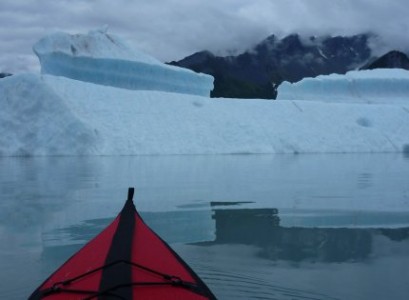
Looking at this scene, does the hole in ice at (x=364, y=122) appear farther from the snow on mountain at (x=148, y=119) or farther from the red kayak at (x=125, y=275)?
the red kayak at (x=125, y=275)

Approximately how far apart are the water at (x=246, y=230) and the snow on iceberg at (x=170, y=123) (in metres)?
9.70

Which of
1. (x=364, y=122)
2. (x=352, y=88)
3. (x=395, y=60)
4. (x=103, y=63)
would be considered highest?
(x=395, y=60)

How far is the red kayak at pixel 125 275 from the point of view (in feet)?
6.91

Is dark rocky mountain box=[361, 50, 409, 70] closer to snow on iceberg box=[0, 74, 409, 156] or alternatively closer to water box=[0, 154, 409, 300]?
snow on iceberg box=[0, 74, 409, 156]

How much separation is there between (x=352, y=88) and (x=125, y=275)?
2842cm

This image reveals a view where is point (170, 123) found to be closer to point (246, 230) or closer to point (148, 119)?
point (148, 119)

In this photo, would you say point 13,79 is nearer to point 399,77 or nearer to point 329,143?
point 329,143

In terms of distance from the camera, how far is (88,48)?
23.1 metres

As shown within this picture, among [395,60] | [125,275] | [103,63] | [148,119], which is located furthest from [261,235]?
[395,60]

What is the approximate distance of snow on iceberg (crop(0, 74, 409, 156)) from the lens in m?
18.8

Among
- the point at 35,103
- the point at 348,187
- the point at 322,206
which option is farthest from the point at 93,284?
the point at 35,103

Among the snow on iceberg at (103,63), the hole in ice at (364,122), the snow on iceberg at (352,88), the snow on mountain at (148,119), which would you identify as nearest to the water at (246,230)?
the snow on mountain at (148,119)

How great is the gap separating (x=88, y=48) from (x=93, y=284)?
21.9 meters

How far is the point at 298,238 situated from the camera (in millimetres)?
4562
